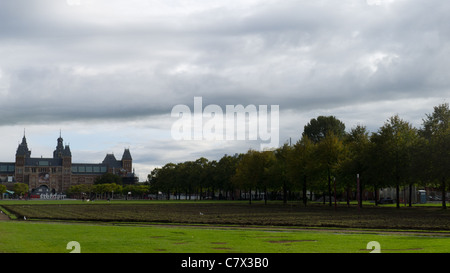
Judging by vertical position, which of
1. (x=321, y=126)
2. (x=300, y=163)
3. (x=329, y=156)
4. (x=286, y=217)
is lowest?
(x=286, y=217)

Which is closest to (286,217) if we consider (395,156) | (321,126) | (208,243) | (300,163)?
(208,243)

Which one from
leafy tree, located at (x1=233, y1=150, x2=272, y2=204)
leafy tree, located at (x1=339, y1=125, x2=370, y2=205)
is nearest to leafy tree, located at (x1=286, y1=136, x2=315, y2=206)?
leafy tree, located at (x1=339, y1=125, x2=370, y2=205)

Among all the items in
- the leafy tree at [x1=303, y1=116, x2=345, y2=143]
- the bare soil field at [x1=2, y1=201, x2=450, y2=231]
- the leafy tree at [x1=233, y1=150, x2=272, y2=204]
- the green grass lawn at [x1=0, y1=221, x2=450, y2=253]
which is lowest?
the bare soil field at [x1=2, y1=201, x2=450, y2=231]

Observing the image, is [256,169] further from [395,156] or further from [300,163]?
[395,156]

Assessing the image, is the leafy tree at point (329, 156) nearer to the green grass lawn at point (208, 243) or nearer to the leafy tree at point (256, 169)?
the leafy tree at point (256, 169)

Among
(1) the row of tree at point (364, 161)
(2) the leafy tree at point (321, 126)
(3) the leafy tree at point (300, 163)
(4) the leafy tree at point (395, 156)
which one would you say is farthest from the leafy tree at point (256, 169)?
(4) the leafy tree at point (395, 156)

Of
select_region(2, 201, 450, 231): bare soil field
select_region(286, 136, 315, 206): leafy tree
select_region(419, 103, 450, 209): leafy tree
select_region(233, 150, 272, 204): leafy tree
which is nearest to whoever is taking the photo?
select_region(2, 201, 450, 231): bare soil field

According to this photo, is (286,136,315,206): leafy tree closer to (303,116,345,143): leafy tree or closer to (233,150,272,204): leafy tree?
(233,150,272,204): leafy tree

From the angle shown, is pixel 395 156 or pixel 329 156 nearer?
pixel 395 156

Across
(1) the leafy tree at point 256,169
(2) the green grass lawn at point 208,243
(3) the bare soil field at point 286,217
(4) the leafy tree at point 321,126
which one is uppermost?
(4) the leafy tree at point 321,126

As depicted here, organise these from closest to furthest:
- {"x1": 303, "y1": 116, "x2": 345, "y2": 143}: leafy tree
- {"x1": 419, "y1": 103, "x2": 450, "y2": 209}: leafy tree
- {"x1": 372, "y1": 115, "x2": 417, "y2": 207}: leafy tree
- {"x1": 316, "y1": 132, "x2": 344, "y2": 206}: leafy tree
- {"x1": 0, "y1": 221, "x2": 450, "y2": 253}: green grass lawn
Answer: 1. {"x1": 0, "y1": 221, "x2": 450, "y2": 253}: green grass lawn
2. {"x1": 419, "y1": 103, "x2": 450, "y2": 209}: leafy tree
3. {"x1": 372, "y1": 115, "x2": 417, "y2": 207}: leafy tree
4. {"x1": 316, "y1": 132, "x2": 344, "y2": 206}: leafy tree
5. {"x1": 303, "y1": 116, "x2": 345, "y2": 143}: leafy tree

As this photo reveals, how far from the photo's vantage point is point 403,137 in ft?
280

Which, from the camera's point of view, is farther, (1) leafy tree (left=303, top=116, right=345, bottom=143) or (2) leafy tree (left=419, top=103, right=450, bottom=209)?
(1) leafy tree (left=303, top=116, right=345, bottom=143)
